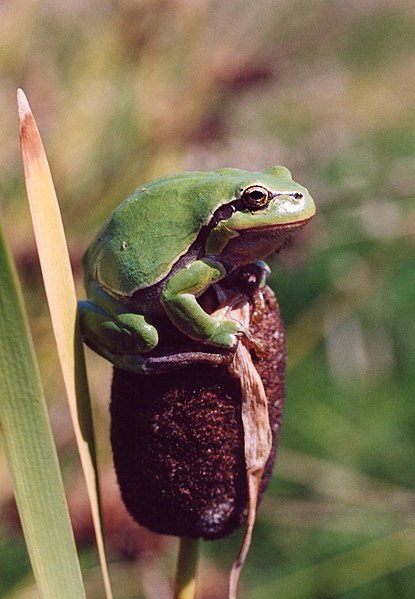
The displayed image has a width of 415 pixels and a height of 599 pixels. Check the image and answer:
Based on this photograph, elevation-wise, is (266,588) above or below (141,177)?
below

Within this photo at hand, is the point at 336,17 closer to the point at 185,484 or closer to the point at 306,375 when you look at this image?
the point at 306,375

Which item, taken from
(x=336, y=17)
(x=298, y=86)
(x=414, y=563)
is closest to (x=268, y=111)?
(x=336, y=17)

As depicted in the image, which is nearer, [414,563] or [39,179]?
[39,179]

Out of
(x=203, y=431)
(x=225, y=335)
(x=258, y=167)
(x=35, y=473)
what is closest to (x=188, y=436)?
(x=203, y=431)

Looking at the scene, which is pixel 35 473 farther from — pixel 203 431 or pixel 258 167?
pixel 258 167

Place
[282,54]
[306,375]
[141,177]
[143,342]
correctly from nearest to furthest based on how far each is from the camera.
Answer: [143,342] < [141,177] < [282,54] < [306,375]

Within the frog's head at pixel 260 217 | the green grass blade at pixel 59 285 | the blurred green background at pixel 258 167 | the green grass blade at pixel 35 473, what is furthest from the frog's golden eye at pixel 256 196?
the blurred green background at pixel 258 167

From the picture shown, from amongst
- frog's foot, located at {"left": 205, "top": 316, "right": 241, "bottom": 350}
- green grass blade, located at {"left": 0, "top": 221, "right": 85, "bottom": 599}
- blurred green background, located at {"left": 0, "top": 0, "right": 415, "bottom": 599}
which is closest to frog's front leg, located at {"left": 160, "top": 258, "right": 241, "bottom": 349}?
frog's foot, located at {"left": 205, "top": 316, "right": 241, "bottom": 350}

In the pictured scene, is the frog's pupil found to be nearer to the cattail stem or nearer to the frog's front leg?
the frog's front leg
